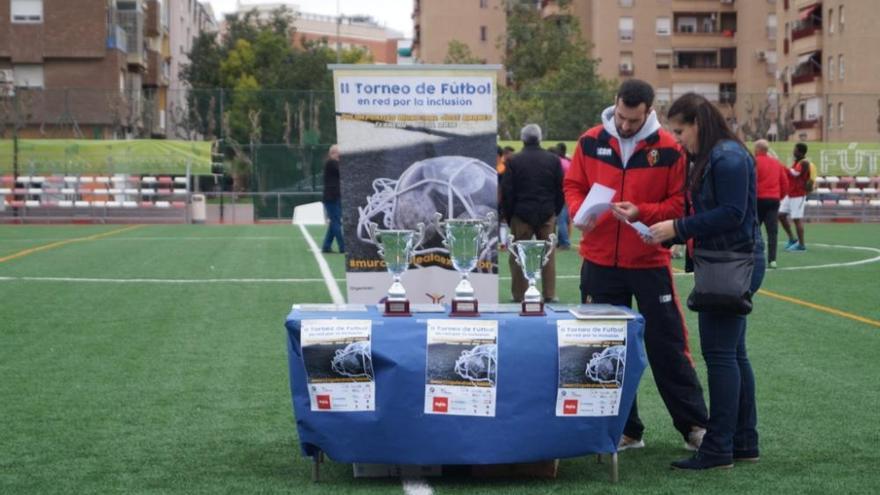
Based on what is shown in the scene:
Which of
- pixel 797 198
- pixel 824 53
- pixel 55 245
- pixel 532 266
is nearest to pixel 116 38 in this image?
pixel 55 245

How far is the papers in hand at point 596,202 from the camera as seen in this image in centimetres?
751

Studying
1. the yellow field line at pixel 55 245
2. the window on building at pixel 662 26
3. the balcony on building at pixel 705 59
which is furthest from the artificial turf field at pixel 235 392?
the balcony on building at pixel 705 59

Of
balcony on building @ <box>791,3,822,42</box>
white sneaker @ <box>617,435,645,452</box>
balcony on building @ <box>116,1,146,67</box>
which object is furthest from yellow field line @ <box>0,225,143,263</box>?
balcony on building @ <box>791,3,822,42</box>

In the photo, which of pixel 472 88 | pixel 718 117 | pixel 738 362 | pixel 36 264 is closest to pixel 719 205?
pixel 718 117

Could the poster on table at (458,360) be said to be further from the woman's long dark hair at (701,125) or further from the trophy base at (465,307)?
the woman's long dark hair at (701,125)

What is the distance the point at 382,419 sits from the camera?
22.3ft

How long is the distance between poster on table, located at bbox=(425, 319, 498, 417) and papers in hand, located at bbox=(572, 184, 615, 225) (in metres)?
1.04

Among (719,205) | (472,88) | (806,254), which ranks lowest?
(806,254)

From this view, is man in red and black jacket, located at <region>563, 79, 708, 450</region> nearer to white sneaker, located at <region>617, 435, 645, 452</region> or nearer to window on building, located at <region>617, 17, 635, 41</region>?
white sneaker, located at <region>617, 435, 645, 452</region>

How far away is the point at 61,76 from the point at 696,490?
59014mm

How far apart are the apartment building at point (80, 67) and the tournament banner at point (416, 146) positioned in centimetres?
3975

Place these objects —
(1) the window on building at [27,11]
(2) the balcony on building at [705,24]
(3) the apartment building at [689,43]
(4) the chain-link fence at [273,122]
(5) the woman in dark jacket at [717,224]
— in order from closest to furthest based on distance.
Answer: (5) the woman in dark jacket at [717,224] < (4) the chain-link fence at [273,122] < (1) the window on building at [27,11] < (3) the apartment building at [689,43] < (2) the balcony on building at [705,24]

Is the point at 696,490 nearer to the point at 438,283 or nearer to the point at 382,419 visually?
the point at 382,419

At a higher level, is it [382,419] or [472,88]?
[472,88]
